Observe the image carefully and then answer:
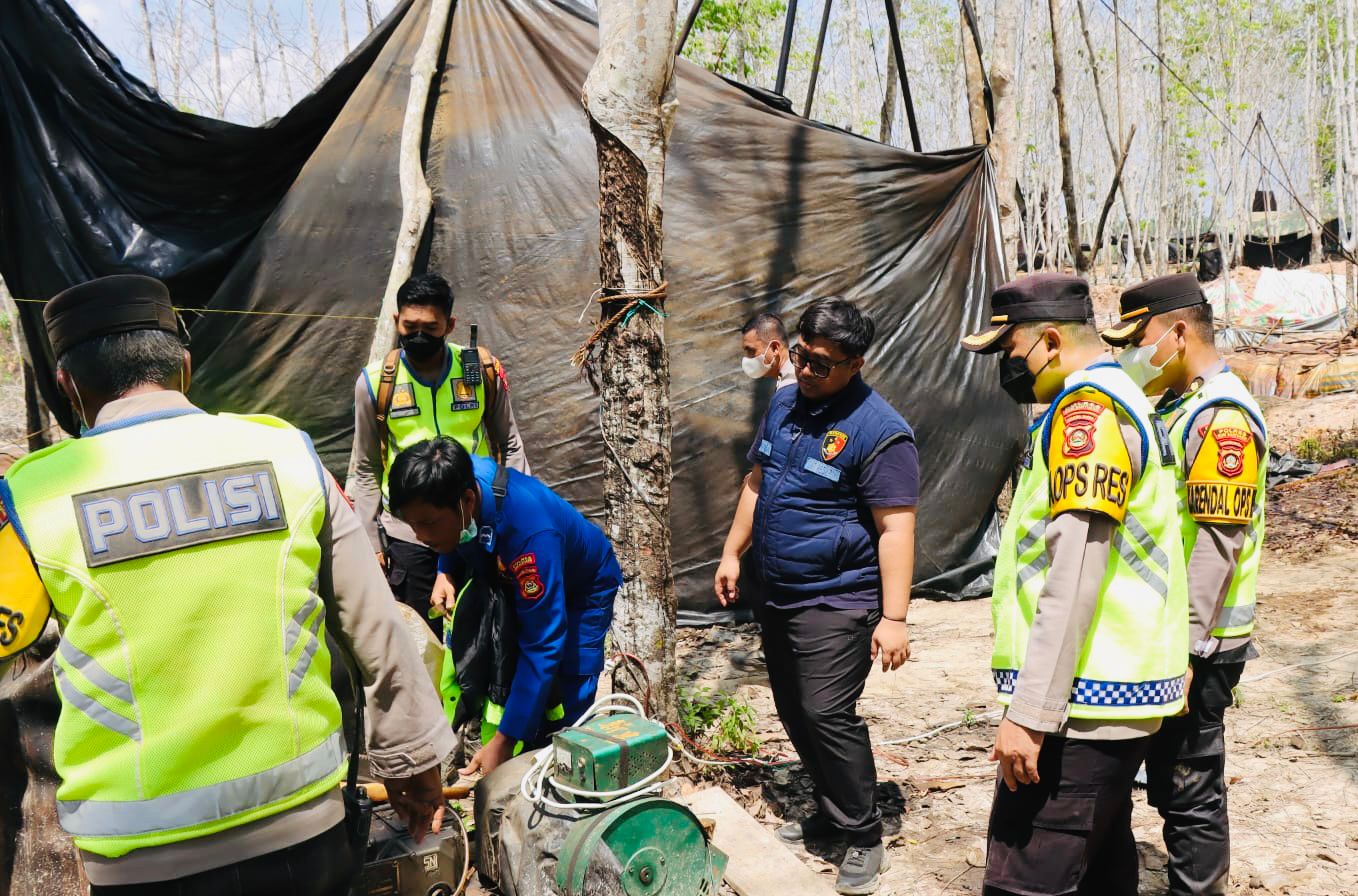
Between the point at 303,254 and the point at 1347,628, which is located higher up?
the point at 303,254

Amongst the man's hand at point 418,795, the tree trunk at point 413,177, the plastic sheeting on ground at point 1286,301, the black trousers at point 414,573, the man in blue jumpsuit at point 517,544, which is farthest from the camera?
the plastic sheeting on ground at point 1286,301

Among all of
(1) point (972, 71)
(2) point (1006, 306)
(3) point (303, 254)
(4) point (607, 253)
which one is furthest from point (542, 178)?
(2) point (1006, 306)

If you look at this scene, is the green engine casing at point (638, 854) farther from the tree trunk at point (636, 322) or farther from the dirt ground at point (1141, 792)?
the tree trunk at point (636, 322)

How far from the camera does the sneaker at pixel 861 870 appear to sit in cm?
313

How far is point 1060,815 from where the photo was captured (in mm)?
2150

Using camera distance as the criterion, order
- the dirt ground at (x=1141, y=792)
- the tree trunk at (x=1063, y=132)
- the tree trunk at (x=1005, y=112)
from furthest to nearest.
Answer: the tree trunk at (x=1063, y=132)
the tree trunk at (x=1005, y=112)
the dirt ground at (x=1141, y=792)

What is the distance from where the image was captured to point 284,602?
172cm

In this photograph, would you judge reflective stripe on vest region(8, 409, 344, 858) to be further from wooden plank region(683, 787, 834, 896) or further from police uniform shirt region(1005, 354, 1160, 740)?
wooden plank region(683, 787, 834, 896)

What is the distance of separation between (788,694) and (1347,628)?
4.09 metres

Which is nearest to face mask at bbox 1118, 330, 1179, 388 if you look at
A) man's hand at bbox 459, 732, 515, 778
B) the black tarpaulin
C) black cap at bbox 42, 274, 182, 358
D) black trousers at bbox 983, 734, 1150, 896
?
black trousers at bbox 983, 734, 1150, 896

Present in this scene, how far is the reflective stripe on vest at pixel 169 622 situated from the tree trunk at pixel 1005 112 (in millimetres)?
5910

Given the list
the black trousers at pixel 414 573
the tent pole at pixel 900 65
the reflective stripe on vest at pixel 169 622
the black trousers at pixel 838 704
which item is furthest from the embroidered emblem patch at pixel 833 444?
the tent pole at pixel 900 65

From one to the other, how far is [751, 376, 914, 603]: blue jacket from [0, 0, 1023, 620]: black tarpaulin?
2608 mm

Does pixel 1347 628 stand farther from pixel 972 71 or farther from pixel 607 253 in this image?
pixel 607 253
